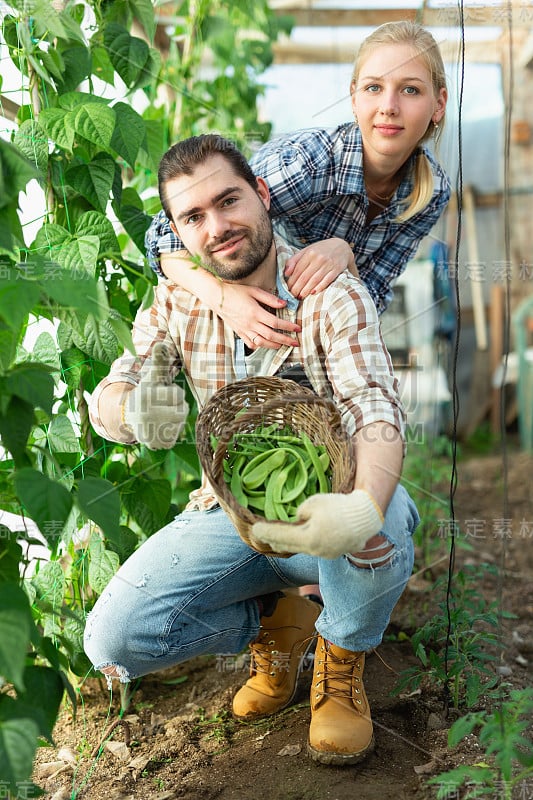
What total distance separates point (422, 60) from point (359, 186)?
0.26 m

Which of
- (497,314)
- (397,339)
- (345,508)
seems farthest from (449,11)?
(497,314)

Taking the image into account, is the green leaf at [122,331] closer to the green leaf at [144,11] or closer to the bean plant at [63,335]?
the bean plant at [63,335]

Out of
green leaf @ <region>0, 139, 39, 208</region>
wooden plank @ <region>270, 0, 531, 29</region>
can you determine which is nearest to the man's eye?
green leaf @ <region>0, 139, 39, 208</region>

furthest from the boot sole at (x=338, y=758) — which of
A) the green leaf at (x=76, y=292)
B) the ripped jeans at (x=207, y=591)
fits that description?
the green leaf at (x=76, y=292)

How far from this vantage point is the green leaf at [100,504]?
1048mm

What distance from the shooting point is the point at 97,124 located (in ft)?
4.29

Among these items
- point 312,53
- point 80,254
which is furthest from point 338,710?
point 312,53

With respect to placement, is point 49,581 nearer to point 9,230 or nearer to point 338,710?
point 338,710

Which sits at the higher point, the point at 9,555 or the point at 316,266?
the point at 316,266

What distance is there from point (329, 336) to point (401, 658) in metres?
0.77

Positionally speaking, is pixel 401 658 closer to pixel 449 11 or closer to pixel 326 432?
pixel 326 432

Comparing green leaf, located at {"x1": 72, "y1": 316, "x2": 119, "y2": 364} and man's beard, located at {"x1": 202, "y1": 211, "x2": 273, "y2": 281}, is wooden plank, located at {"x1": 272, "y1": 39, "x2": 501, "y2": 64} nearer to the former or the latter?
man's beard, located at {"x1": 202, "y1": 211, "x2": 273, "y2": 281}

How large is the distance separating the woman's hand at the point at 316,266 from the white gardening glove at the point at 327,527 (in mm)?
448

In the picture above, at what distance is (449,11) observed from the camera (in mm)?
1812
